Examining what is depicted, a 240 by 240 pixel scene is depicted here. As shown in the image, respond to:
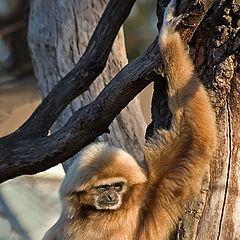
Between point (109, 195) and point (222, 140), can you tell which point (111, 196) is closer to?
point (109, 195)

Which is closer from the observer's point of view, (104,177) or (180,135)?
(180,135)

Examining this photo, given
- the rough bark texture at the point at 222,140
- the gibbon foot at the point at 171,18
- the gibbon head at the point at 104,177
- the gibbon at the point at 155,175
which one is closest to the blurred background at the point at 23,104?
the gibbon at the point at 155,175

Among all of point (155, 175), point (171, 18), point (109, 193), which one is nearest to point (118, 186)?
point (109, 193)

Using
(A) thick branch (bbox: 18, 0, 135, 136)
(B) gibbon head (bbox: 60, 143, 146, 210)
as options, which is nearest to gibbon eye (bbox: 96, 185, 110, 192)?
(B) gibbon head (bbox: 60, 143, 146, 210)

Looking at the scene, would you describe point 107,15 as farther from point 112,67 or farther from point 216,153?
point 216,153

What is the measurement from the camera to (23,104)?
31.8 feet

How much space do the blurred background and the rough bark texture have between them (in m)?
5.49

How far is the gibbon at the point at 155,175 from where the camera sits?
330 centimetres

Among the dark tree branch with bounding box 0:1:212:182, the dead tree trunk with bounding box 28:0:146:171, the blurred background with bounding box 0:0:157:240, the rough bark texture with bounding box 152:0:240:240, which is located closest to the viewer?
the rough bark texture with bounding box 152:0:240:240

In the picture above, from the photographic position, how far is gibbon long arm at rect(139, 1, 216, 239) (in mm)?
3273

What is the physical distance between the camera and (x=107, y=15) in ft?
15.0

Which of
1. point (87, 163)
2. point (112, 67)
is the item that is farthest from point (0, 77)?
point (87, 163)

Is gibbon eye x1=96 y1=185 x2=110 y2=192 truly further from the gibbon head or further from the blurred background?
the blurred background

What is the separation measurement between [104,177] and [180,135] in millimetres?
619
